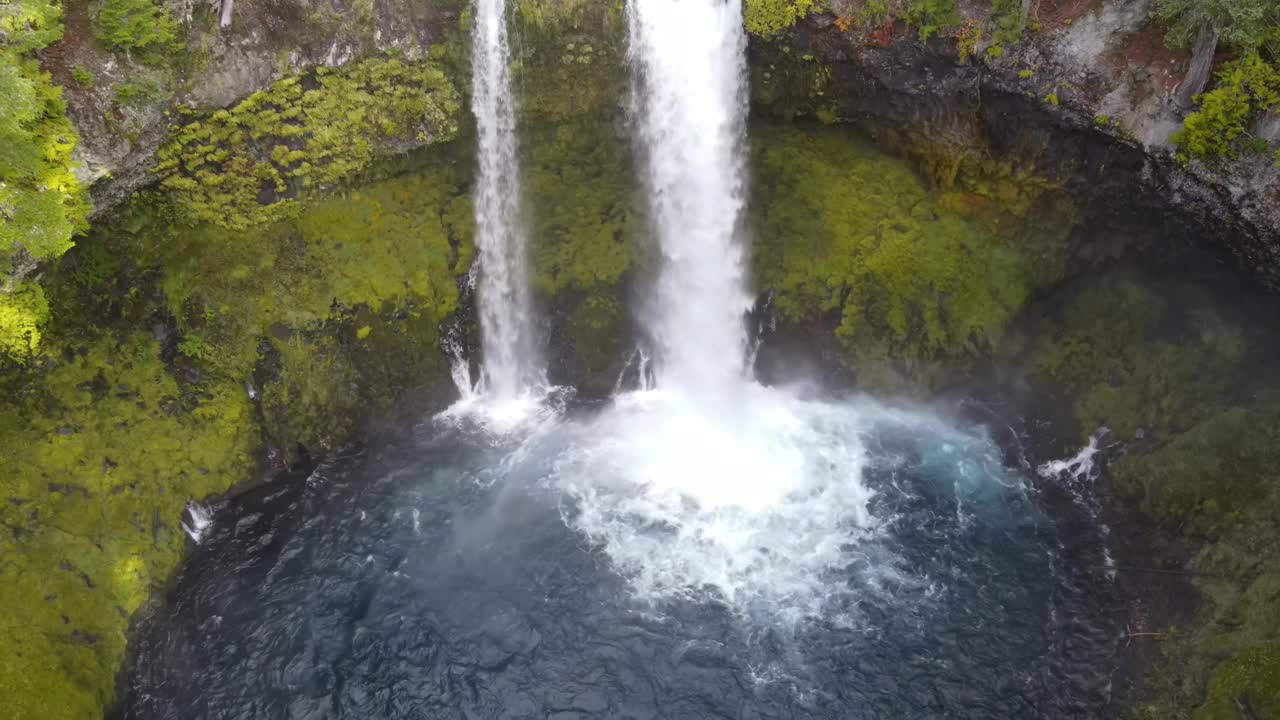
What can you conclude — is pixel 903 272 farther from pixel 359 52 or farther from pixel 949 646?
pixel 359 52

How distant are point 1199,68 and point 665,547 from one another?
1677 cm

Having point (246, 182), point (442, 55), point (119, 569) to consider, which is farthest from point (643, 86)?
point (119, 569)

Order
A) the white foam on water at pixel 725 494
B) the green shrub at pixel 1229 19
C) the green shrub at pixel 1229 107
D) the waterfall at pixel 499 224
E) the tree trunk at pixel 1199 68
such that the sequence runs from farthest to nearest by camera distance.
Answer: the waterfall at pixel 499 224, the white foam on water at pixel 725 494, the tree trunk at pixel 1199 68, the green shrub at pixel 1229 107, the green shrub at pixel 1229 19

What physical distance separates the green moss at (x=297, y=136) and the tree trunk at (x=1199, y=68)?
18393 millimetres

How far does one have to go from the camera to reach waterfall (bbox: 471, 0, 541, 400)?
2284cm

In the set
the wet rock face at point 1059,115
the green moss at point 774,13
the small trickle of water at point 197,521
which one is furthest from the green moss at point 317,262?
the wet rock face at point 1059,115

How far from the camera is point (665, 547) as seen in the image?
66.6 feet

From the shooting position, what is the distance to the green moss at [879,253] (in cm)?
2467

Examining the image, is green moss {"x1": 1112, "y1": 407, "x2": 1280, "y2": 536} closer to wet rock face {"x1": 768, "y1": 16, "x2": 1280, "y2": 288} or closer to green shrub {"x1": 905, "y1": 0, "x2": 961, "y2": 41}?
wet rock face {"x1": 768, "y1": 16, "x2": 1280, "y2": 288}

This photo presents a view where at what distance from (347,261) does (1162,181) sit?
21.6 meters

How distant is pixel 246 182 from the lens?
21.6 metres

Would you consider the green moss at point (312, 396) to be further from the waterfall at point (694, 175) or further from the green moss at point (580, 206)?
the waterfall at point (694, 175)

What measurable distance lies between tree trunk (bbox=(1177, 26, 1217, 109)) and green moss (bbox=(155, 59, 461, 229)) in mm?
18393

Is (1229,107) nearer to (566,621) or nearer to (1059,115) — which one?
(1059,115)
